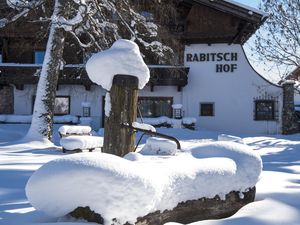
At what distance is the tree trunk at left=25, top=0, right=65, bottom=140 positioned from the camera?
14.5m

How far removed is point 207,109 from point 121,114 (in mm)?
18611

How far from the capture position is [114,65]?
4.83 metres

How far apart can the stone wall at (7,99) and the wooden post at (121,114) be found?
19.9 metres

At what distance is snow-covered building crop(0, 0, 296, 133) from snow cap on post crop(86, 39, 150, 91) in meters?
17.6

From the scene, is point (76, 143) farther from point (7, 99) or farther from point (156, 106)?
point (7, 99)

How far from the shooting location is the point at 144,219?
3430 mm

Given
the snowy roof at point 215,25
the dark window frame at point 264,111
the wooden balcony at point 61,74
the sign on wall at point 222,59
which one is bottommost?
the dark window frame at point 264,111

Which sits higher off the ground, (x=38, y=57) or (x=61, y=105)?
(x=38, y=57)

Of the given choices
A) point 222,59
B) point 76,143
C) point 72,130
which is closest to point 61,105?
point 222,59

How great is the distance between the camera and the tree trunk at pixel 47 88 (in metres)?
14.5

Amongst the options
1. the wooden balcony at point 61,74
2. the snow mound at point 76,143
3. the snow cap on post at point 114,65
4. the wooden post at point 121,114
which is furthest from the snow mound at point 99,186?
the wooden balcony at point 61,74

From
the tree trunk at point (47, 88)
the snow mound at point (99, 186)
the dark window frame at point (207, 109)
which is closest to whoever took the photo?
the snow mound at point (99, 186)

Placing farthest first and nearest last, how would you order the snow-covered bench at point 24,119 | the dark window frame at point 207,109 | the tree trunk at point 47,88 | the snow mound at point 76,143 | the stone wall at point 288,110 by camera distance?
1. the dark window frame at point 207,109
2. the stone wall at point 288,110
3. the snow-covered bench at point 24,119
4. the tree trunk at point 47,88
5. the snow mound at point 76,143

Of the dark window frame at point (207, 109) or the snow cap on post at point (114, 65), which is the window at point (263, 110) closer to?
the dark window frame at point (207, 109)
